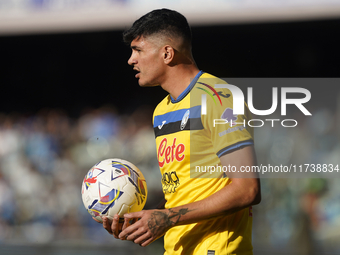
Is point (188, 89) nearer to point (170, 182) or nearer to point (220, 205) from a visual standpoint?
point (170, 182)

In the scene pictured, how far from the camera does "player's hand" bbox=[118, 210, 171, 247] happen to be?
1.55m

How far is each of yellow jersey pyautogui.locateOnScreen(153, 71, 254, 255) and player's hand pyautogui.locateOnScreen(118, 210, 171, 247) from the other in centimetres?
28

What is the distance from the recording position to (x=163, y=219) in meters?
1.58

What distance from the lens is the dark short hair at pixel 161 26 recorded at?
207 centimetres

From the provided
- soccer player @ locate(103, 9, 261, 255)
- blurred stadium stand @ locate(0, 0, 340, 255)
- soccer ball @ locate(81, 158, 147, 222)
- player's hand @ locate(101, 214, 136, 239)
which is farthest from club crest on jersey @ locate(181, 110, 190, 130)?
blurred stadium stand @ locate(0, 0, 340, 255)

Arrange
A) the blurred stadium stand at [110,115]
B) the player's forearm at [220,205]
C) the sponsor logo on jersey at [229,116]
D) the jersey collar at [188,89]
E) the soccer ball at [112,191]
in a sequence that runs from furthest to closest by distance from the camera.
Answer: the blurred stadium stand at [110,115] < the jersey collar at [188,89] < the soccer ball at [112,191] < the sponsor logo on jersey at [229,116] < the player's forearm at [220,205]

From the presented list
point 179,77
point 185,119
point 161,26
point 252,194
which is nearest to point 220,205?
point 252,194

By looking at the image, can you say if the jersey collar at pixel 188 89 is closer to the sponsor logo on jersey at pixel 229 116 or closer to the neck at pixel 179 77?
the neck at pixel 179 77

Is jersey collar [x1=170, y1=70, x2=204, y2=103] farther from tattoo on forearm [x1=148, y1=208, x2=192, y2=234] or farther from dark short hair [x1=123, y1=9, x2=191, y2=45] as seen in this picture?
tattoo on forearm [x1=148, y1=208, x2=192, y2=234]

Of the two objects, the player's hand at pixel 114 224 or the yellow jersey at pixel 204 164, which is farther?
the player's hand at pixel 114 224

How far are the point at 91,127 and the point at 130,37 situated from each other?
4348 mm

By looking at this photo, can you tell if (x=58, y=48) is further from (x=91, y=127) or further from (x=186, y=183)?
(x=186, y=183)

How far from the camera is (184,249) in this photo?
182cm

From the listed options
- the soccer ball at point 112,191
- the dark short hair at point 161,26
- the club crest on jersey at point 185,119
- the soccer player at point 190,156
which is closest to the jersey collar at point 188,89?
the soccer player at point 190,156
